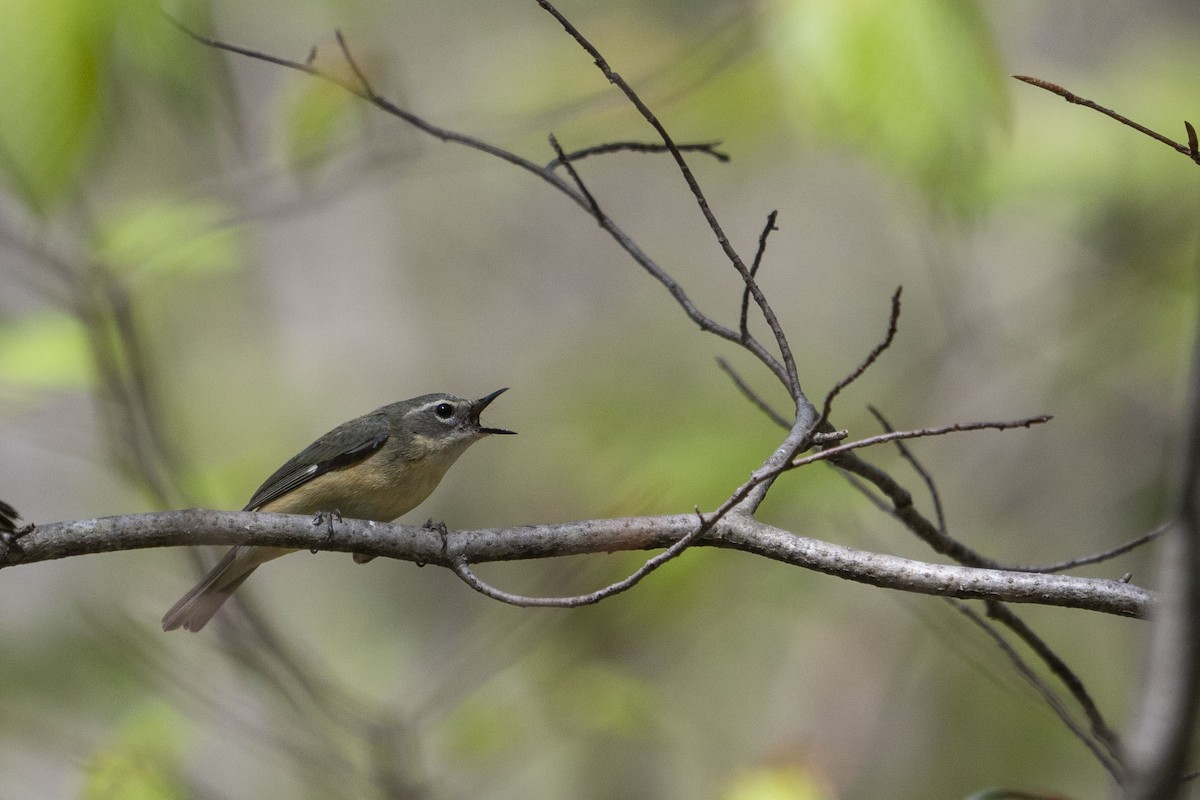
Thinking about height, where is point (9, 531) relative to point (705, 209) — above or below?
below

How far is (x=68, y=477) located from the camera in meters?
10.8

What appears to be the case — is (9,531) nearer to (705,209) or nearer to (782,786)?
(705,209)

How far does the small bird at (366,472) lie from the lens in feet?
17.1

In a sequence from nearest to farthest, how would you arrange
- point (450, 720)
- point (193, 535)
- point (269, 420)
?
1. point (193, 535)
2. point (450, 720)
3. point (269, 420)

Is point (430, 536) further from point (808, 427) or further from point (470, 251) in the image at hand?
point (470, 251)

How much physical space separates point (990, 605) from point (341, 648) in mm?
9077

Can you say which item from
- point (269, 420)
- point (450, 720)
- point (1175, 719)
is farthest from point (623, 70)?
point (1175, 719)

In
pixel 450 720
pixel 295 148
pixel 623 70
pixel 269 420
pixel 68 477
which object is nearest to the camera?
pixel 295 148

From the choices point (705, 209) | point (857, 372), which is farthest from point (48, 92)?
point (857, 372)

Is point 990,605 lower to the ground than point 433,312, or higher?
lower

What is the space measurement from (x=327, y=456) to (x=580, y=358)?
Answer: 4853mm

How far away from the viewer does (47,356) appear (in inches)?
208

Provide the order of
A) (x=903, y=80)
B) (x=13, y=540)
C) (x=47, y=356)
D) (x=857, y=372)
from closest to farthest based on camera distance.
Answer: (x=857, y=372) → (x=13, y=540) → (x=903, y=80) → (x=47, y=356)

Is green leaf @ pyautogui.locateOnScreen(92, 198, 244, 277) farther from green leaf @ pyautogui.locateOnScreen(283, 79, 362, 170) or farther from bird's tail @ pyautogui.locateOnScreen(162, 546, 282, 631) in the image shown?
bird's tail @ pyautogui.locateOnScreen(162, 546, 282, 631)
